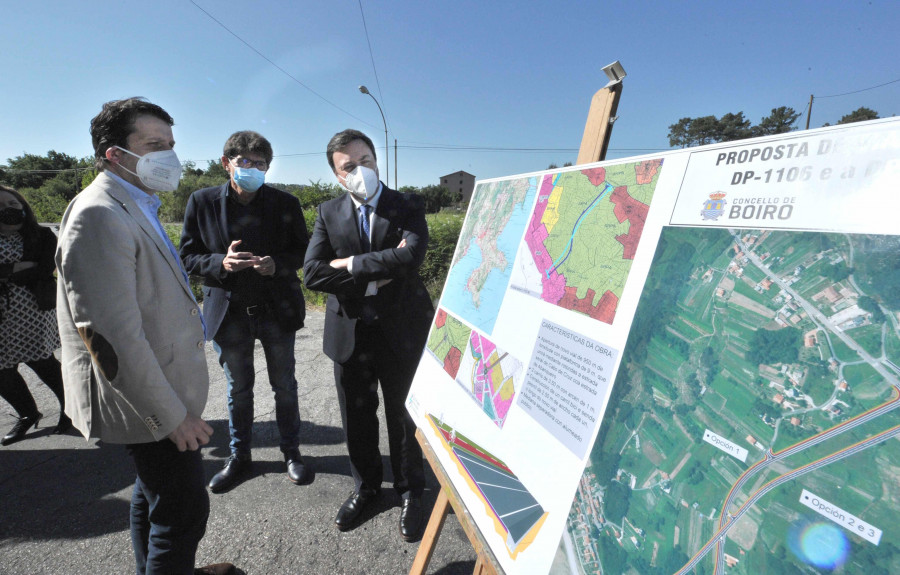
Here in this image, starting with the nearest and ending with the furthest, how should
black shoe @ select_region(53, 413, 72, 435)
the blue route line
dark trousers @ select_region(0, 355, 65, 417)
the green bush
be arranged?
1. the blue route line
2. dark trousers @ select_region(0, 355, 65, 417)
3. black shoe @ select_region(53, 413, 72, 435)
4. the green bush

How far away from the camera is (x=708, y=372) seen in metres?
0.78

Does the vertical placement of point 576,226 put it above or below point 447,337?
above

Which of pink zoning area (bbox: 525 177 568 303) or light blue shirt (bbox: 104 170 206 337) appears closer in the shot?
pink zoning area (bbox: 525 177 568 303)

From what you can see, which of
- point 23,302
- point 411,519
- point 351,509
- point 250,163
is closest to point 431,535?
point 411,519

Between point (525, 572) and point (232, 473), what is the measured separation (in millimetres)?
2400

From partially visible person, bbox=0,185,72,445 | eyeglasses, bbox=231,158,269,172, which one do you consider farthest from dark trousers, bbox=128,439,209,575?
partially visible person, bbox=0,185,72,445

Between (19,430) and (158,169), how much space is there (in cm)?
309

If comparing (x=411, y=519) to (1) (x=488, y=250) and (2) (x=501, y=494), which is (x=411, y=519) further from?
(1) (x=488, y=250)

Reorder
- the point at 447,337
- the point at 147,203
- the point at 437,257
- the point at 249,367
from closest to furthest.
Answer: the point at 147,203 < the point at 447,337 < the point at 249,367 < the point at 437,257

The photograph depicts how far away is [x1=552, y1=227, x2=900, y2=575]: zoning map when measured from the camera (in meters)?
0.59

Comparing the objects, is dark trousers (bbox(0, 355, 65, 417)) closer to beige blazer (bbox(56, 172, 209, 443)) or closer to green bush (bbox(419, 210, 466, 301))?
beige blazer (bbox(56, 172, 209, 443))

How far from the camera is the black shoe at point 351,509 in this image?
2303 mm

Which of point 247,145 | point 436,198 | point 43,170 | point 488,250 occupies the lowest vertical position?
point 43,170

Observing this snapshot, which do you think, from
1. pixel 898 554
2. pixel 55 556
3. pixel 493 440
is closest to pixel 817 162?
pixel 898 554
